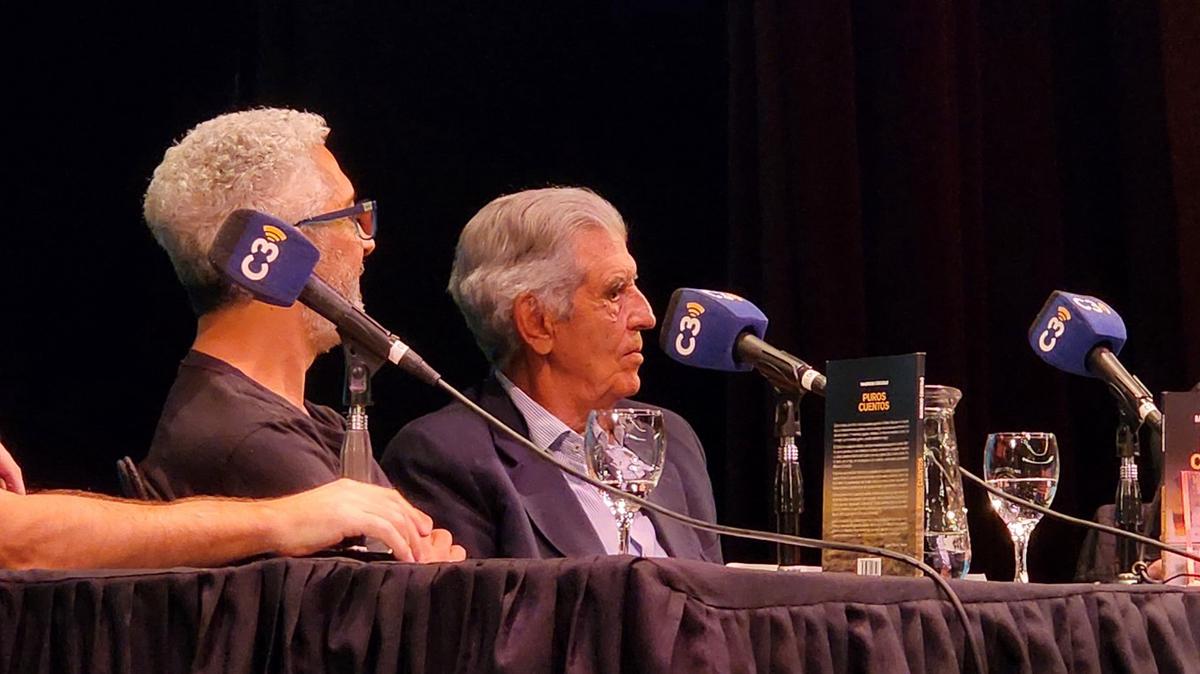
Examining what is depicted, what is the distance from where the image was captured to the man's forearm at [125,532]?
1490 millimetres

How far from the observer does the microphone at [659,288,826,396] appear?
198 cm

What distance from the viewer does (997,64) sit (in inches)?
142

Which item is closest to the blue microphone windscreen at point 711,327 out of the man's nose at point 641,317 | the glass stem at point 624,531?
the glass stem at point 624,531

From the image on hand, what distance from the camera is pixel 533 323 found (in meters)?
2.72

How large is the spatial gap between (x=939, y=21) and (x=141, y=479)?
2.13 m

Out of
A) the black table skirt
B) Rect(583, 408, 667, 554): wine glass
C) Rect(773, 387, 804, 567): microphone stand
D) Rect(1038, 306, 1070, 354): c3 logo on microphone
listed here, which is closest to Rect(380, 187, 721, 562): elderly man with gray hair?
Rect(773, 387, 804, 567): microphone stand

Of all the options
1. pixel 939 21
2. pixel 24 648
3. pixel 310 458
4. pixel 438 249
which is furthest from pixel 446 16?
pixel 24 648

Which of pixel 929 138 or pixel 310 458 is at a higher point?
pixel 929 138

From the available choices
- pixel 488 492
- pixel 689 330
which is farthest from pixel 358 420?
pixel 488 492

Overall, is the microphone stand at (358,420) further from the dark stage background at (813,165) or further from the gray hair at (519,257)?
the dark stage background at (813,165)

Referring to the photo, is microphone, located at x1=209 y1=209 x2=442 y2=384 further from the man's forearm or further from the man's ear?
the man's ear

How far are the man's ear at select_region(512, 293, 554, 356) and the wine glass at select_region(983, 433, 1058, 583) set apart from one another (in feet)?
2.87

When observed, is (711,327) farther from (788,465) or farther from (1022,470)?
(1022,470)

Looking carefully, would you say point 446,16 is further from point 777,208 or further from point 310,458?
point 310,458
